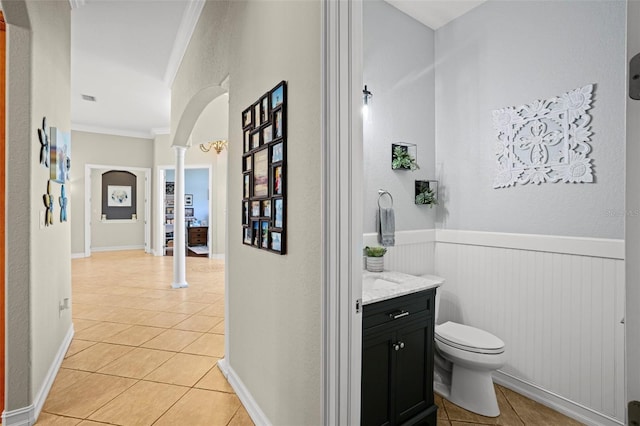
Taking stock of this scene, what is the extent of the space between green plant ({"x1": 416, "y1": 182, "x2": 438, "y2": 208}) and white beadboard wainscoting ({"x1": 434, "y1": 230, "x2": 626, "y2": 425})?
0.33 meters

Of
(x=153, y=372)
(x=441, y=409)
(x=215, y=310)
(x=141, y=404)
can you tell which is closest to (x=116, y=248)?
(x=215, y=310)

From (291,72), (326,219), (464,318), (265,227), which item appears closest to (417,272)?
(464,318)

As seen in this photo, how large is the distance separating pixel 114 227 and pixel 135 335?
6333mm

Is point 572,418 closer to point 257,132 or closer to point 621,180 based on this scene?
point 621,180

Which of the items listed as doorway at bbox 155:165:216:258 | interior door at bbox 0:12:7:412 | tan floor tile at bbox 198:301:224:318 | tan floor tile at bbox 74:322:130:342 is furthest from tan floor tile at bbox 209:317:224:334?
doorway at bbox 155:165:216:258

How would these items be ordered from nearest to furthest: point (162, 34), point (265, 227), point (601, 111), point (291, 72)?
point (291, 72) < point (265, 227) < point (601, 111) < point (162, 34)

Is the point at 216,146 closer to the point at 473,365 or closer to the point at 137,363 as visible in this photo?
the point at 137,363

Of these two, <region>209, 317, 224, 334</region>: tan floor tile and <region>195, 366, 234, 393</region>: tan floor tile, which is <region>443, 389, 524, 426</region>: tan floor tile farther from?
<region>209, 317, 224, 334</region>: tan floor tile

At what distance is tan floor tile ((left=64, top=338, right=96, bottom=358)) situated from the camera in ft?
9.37

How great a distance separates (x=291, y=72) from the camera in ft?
5.13

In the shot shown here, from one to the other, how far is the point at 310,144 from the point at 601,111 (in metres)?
1.80

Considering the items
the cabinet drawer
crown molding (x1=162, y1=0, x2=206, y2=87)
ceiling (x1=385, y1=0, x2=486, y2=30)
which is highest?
crown molding (x1=162, y1=0, x2=206, y2=87)

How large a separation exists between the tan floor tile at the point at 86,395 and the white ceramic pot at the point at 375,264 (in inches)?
73.2

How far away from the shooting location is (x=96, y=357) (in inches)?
109
